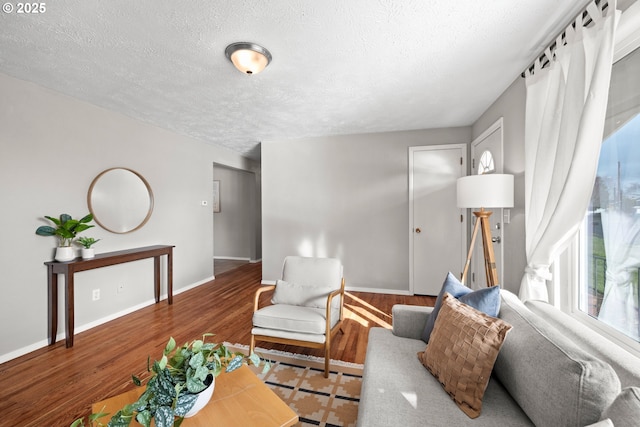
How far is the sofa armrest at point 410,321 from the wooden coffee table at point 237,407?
941 millimetres

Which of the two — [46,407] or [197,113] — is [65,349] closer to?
[46,407]

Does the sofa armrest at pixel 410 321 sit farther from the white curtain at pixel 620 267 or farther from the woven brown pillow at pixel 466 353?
the white curtain at pixel 620 267

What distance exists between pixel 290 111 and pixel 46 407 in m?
3.27

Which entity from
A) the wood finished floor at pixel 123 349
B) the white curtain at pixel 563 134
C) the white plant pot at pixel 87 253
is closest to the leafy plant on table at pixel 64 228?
the white plant pot at pixel 87 253

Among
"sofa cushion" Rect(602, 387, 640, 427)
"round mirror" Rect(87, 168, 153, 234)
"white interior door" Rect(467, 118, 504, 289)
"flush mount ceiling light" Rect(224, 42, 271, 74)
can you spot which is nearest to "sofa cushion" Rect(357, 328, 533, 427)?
"sofa cushion" Rect(602, 387, 640, 427)

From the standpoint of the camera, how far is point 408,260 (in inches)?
162

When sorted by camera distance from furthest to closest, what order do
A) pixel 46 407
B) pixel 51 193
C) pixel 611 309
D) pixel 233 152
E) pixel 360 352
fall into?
pixel 233 152, pixel 51 193, pixel 360 352, pixel 46 407, pixel 611 309

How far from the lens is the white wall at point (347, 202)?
414 cm

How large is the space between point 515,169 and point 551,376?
6.72 ft

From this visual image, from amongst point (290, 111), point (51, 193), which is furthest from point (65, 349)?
point (290, 111)

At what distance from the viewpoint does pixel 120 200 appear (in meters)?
3.29

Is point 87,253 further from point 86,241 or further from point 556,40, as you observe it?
point 556,40

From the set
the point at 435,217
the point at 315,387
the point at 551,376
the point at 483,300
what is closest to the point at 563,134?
the point at 483,300

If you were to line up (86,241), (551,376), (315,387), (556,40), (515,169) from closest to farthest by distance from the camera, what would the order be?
(551,376), (556,40), (315,387), (515,169), (86,241)
